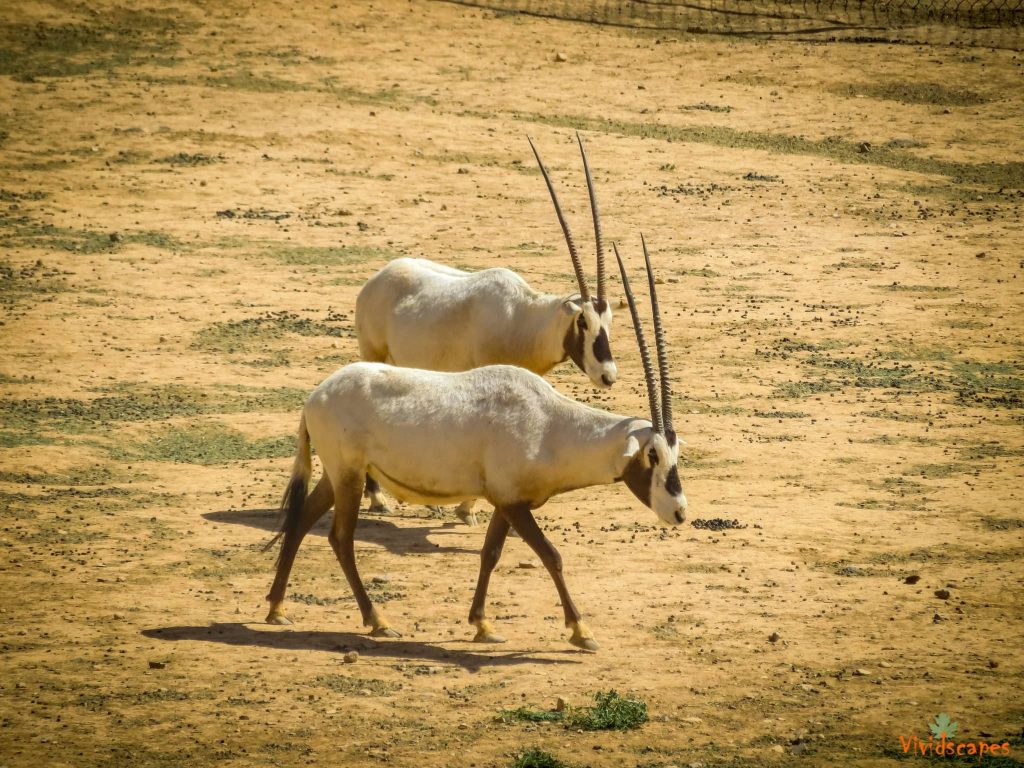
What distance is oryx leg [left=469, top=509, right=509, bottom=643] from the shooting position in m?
8.14

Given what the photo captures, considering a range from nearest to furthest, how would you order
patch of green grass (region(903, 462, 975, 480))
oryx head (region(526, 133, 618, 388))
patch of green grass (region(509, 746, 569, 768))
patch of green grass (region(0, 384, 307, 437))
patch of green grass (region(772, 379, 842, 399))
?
patch of green grass (region(509, 746, 569, 768)) → oryx head (region(526, 133, 618, 388)) → patch of green grass (region(903, 462, 975, 480)) → patch of green grass (region(0, 384, 307, 437)) → patch of green grass (region(772, 379, 842, 399))

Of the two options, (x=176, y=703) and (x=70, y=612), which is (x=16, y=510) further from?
(x=176, y=703)

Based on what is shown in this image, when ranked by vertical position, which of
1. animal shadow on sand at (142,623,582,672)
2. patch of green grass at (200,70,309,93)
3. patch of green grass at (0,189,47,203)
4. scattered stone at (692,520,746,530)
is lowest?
animal shadow on sand at (142,623,582,672)

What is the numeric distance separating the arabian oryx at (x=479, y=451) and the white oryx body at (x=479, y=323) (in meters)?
2.10

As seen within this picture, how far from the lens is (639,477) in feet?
26.5

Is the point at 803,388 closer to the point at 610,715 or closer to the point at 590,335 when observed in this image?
the point at 590,335

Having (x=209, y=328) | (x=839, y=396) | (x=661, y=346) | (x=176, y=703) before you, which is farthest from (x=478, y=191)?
(x=176, y=703)

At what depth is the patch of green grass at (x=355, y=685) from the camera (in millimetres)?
7320

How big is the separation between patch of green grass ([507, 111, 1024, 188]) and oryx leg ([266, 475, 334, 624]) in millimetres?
14887

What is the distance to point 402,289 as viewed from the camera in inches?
438

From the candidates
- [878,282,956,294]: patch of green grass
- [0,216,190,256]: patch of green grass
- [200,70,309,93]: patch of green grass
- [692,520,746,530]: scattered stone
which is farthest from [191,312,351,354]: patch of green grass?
[200,70,309,93]: patch of green grass

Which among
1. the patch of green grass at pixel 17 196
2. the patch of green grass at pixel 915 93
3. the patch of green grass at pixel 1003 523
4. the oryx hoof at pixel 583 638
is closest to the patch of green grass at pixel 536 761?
the oryx hoof at pixel 583 638

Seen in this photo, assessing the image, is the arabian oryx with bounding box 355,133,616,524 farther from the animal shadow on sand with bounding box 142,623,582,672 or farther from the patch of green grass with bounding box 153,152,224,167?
the patch of green grass with bounding box 153,152,224,167

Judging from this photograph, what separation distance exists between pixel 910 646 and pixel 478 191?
12.9 metres
